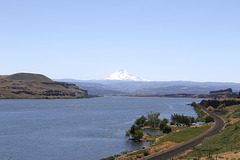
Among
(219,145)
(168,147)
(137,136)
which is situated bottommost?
(137,136)

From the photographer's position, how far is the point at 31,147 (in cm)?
8325

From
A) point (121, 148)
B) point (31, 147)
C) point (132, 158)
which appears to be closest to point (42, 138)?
point (31, 147)

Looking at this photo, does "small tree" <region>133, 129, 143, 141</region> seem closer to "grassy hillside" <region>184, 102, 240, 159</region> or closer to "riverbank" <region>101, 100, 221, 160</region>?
"riverbank" <region>101, 100, 221, 160</region>

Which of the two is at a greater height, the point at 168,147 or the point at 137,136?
the point at 168,147

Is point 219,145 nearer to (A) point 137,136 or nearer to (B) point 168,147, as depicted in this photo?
(B) point 168,147

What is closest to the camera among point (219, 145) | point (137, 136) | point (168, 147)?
point (219, 145)

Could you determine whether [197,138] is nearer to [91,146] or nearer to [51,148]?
[91,146]

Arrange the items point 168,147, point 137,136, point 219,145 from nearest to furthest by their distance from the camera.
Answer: point 219,145 → point 168,147 → point 137,136

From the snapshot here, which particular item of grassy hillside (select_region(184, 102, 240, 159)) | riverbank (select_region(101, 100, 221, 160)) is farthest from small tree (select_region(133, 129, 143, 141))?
grassy hillside (select_region(184, 102, 240, 159))

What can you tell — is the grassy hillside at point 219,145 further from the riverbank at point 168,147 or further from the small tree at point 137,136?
the small tree at point 137,136

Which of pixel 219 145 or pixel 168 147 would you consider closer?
pixel 219 145

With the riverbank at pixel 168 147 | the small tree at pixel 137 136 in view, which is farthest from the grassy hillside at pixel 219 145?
the small tree at pixel 137 136

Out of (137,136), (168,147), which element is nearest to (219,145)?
(168,147)

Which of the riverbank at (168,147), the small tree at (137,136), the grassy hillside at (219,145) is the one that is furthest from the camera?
the small tree at (137,136)
